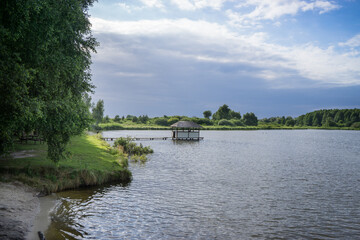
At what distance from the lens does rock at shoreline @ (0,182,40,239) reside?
32.6 ft

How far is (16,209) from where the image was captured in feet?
38.8

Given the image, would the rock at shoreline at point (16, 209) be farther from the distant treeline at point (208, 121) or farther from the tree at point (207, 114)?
the tree at point (207, 114)

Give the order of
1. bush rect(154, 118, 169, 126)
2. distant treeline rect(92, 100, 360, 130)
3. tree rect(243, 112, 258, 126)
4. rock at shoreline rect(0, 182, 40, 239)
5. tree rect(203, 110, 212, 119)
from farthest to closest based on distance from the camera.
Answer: tree rect(203, 110, 212, 119), tree rect(243, 112, 258, 126), bush rect(154, 118, 169, 126), distant treeline rect(92, 100, 360, 130), rock at shoreline rect(0, 182, 40, 239)

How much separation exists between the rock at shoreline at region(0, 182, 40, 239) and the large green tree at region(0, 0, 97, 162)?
210 cm

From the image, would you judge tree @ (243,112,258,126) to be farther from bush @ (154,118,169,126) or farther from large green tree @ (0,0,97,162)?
large green tree @ (0,0,97,162)

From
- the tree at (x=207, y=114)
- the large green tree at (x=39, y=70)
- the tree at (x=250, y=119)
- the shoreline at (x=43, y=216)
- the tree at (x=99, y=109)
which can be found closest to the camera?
the shoreline at (x=43, y=216)

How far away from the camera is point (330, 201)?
17484mm

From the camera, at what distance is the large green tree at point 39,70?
35.3 feet

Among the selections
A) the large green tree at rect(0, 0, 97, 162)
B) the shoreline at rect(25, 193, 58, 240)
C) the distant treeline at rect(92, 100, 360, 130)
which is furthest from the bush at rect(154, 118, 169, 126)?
the shoreline at rect(25, 193, 58, 240)

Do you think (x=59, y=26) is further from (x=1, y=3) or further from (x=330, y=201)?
(x=330, y=201)

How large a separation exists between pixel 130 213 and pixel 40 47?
897 centimetres

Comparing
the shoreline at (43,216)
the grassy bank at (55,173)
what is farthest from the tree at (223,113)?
the shoreline at (43,216)

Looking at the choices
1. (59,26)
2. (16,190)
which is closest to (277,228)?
(16,190)

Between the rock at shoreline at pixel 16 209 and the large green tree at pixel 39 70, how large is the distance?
2.10 meters
